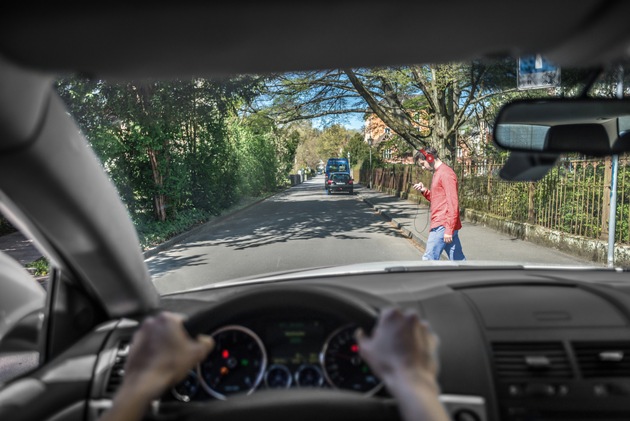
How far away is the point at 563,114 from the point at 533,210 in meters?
10.7

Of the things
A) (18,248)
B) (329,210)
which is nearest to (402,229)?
(329,210)

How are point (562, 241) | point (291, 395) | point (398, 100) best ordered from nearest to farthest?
point (291, 395) < point (562, 241) < point (398, 100)

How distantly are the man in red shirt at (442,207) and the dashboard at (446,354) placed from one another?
4.78 m

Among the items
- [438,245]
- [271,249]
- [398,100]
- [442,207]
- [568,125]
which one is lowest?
[271,249]

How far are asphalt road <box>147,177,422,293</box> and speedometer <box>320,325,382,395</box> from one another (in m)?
5.42

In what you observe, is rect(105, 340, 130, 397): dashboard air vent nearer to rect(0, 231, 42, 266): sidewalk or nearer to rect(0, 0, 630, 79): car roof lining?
rect(0, 0, 630, 79): car roof lining

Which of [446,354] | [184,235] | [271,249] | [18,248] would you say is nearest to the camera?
[446,354]

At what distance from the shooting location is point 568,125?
219 centimetres

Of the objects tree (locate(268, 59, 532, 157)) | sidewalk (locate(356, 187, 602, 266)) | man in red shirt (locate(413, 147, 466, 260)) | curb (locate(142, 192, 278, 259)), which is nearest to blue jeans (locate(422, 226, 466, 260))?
man in red shirt (locate(413, 147, 466, 260))

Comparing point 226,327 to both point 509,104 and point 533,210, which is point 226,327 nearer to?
point 509,104

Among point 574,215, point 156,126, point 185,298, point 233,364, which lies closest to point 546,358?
point 233,364

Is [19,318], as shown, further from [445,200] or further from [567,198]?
[567,198]

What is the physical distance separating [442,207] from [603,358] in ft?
16.8

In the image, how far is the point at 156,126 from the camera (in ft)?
49.0
